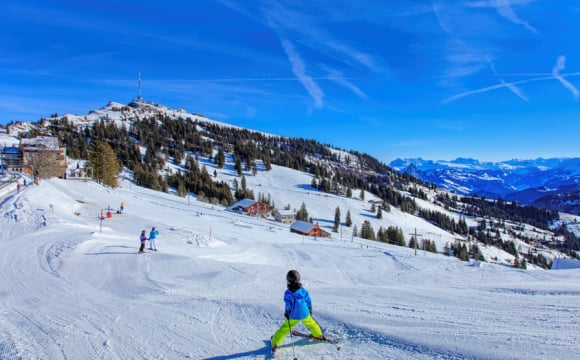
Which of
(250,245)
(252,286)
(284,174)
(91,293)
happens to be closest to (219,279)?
(252,286)

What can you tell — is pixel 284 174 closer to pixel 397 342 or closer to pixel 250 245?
pixel 250 245

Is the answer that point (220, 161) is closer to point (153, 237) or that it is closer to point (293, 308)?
point (153, 237)

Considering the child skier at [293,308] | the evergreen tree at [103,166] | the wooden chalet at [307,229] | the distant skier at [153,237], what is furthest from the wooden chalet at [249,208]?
the child skier at [293,308]

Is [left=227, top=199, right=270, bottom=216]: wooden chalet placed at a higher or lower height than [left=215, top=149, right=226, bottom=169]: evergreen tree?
lower

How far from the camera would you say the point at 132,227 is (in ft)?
91.6

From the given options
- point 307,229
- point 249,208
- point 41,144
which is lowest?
point 307,229

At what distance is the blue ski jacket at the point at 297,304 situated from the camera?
5.91 m

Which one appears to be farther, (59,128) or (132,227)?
(59,128)

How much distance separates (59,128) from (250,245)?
153297 millimetres

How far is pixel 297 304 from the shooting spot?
233 inches

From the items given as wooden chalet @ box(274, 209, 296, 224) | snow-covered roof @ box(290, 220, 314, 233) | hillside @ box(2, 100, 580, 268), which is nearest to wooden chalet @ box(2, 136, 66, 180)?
hillside @ box(2, 100, 580, 268)

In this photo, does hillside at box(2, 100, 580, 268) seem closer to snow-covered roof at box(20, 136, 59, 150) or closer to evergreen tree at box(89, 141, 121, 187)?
snow-covered roof at box(20, 136, 59, 150)

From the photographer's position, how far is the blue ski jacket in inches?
233

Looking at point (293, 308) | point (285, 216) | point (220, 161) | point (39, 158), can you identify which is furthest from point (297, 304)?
point (220, 161)
